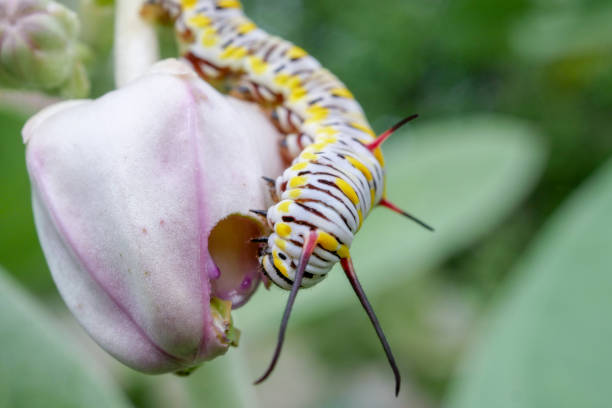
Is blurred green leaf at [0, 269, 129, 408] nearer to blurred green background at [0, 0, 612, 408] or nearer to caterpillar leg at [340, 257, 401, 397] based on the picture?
blurred green background at [0, 0, 612, 408]

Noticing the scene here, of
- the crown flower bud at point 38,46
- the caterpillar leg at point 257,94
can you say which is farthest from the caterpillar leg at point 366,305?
the crown flower bud at point 38,46

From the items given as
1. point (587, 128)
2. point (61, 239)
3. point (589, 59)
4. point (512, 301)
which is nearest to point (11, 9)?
point (61, 239)

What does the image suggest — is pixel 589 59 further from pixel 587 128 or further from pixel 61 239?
→ pixel 61 239

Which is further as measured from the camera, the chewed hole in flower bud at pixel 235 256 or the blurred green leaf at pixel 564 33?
the blurred green leaf at pixel 564 33

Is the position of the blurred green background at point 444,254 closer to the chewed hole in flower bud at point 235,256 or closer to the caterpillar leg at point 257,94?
the caterpillar leg at point 257,94

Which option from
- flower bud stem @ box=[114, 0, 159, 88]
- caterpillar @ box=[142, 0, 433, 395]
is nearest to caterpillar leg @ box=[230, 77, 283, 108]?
caterpillar @ box=[142, 0, 433, 395]
